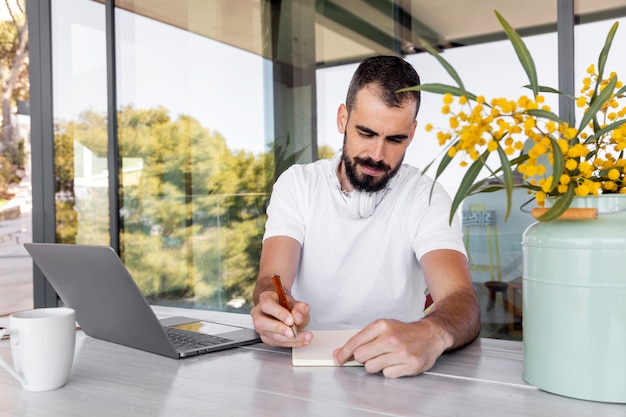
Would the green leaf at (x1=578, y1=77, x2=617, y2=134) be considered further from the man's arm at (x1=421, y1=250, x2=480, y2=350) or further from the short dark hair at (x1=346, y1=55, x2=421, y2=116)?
the short dark hair at (x1=346, y1=55, x2=421, y2=116)

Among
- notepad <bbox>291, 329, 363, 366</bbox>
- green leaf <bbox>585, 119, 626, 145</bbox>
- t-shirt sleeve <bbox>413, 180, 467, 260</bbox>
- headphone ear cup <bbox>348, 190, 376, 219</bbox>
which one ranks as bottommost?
notepad <bbox>291, 329, 363, 366</bbox>

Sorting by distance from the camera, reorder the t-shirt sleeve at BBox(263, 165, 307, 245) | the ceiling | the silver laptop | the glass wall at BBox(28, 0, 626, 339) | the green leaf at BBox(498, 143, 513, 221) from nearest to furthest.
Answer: the green leaf at BBox(498, 143, 513, 221) < the silver laptop < the t-shirt sleeve at BBox(263, 165, 307, 245) < the glass wall at BBox(28, 0, 626, 339) < the ceiling

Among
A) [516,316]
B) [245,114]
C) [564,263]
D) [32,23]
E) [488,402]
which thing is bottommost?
[516,316]

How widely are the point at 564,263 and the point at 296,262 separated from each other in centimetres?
103

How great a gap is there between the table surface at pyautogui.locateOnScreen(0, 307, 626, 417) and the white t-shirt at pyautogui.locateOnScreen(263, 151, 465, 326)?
23.9 inches

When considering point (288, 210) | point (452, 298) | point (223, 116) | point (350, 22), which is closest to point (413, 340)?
point (452, 298)

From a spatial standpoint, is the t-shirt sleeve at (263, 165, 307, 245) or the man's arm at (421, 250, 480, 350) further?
the t-shirt sleeve at (263, 165, 307, 245)

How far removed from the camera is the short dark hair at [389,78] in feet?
5.37

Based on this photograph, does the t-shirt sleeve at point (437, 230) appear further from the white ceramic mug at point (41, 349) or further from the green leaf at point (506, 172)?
Answer: the white ceramic mug at point (41, 349)

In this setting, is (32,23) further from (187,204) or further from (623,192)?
(623,192)

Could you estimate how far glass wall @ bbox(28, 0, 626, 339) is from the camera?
368 cm

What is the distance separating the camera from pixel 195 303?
430cm

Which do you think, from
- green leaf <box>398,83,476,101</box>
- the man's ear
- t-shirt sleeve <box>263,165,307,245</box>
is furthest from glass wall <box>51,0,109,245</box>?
green leaf <box>398,83,476,101</box>

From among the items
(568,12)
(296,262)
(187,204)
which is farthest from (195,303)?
(568,12)
